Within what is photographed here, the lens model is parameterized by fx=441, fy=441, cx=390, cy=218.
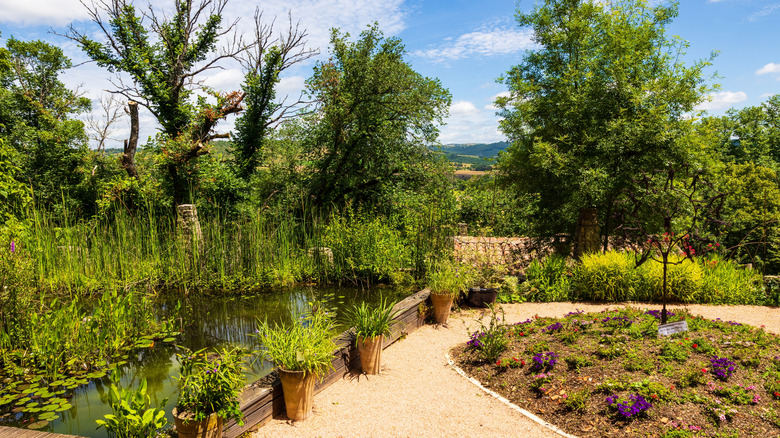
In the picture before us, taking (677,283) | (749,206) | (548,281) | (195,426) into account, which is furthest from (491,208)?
(195,426)

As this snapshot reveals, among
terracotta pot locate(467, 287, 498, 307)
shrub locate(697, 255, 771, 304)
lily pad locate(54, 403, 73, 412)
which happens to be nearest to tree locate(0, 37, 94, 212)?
lily pad locate(54, 403, 73, 412)

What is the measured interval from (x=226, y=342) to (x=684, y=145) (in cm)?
721

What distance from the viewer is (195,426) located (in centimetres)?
234

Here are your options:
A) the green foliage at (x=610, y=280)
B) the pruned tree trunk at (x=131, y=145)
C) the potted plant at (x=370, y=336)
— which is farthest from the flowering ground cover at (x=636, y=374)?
the pruned tree trunk at (x=131, y=145)

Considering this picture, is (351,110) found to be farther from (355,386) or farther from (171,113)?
(355,386)

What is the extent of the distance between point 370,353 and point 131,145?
303 inches

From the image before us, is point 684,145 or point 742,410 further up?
point 684,145

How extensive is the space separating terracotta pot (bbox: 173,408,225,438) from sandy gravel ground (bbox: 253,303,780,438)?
39 cm

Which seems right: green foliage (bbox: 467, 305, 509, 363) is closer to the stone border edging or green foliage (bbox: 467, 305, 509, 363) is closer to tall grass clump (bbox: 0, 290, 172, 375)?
the stone border edging

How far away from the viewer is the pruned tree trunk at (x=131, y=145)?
28.5 feet

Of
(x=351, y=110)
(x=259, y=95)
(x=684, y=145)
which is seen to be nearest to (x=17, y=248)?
(x=351, y=110)

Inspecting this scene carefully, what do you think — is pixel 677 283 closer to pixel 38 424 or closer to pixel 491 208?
pixel 491 208

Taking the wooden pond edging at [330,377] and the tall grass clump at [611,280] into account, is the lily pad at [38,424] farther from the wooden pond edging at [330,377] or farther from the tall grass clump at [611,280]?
the tall grass clump at [611,280]

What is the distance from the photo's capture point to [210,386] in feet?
7.91
